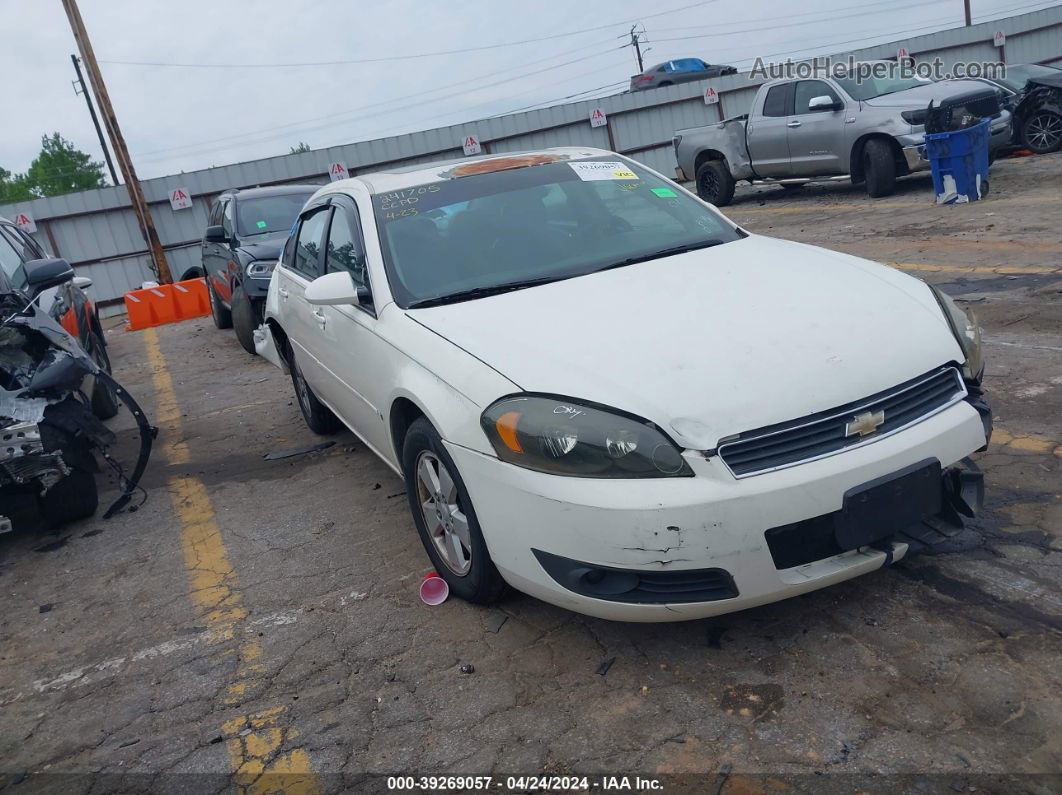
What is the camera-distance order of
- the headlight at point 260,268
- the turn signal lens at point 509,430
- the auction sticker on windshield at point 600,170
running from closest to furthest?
the turn signal lens at point 509,430 < the auction sticker on windshield at point 600,170 < the headlight at point 260,268

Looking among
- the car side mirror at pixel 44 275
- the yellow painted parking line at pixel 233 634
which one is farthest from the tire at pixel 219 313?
the car side mirror at pixel 44 275

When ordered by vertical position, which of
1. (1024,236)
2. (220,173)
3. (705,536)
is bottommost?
(1024,236)

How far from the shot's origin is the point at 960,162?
11070 mm

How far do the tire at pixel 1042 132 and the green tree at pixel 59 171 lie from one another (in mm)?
76072

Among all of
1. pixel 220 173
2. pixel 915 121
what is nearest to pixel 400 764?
pixel 915 121

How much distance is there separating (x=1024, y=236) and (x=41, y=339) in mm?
8154

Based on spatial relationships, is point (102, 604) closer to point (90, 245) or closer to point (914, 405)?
point (914, 405)

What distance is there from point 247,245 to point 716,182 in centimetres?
898

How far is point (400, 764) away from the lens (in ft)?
8.84

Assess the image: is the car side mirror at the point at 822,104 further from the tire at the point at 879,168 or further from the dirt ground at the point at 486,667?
the dirt ground at the point at 486,667

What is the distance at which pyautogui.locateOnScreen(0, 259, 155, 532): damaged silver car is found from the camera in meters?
4.57

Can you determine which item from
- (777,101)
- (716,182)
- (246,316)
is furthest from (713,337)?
(716,182)

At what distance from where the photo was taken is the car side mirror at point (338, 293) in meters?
3.90

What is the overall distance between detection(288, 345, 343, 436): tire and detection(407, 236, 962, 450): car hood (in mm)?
2464
